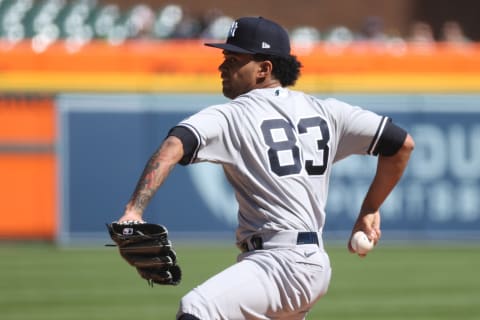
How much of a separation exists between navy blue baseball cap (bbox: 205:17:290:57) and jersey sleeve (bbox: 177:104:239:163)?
0.33 meters

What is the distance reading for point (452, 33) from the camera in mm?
21859

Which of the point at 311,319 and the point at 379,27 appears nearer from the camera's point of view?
the point at 311,319

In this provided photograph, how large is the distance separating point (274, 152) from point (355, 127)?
482 millimetres

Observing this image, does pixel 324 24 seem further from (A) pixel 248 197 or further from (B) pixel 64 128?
(A) pixel 248 197

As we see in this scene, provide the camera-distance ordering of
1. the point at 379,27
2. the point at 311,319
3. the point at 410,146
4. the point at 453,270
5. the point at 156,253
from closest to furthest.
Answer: the point at 156,253 < the point at 410,146 < the point at 311,319 < the point at 453,270 < the point at 379,27

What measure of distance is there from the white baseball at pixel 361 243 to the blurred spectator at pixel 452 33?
16439 millimetres

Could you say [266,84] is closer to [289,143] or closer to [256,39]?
[256,39]

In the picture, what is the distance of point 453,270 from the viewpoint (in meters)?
13.2

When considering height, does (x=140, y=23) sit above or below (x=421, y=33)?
above

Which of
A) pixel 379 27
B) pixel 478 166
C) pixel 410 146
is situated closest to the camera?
pixel 410 146

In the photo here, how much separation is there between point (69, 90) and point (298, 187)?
11.8 m

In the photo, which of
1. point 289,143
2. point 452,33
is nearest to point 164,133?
point 452,33

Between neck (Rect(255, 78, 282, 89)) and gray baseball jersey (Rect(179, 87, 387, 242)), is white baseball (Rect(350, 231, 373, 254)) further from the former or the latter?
neck (Rect(255, 78, 282, 89))

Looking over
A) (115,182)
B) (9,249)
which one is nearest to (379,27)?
(115,182)
